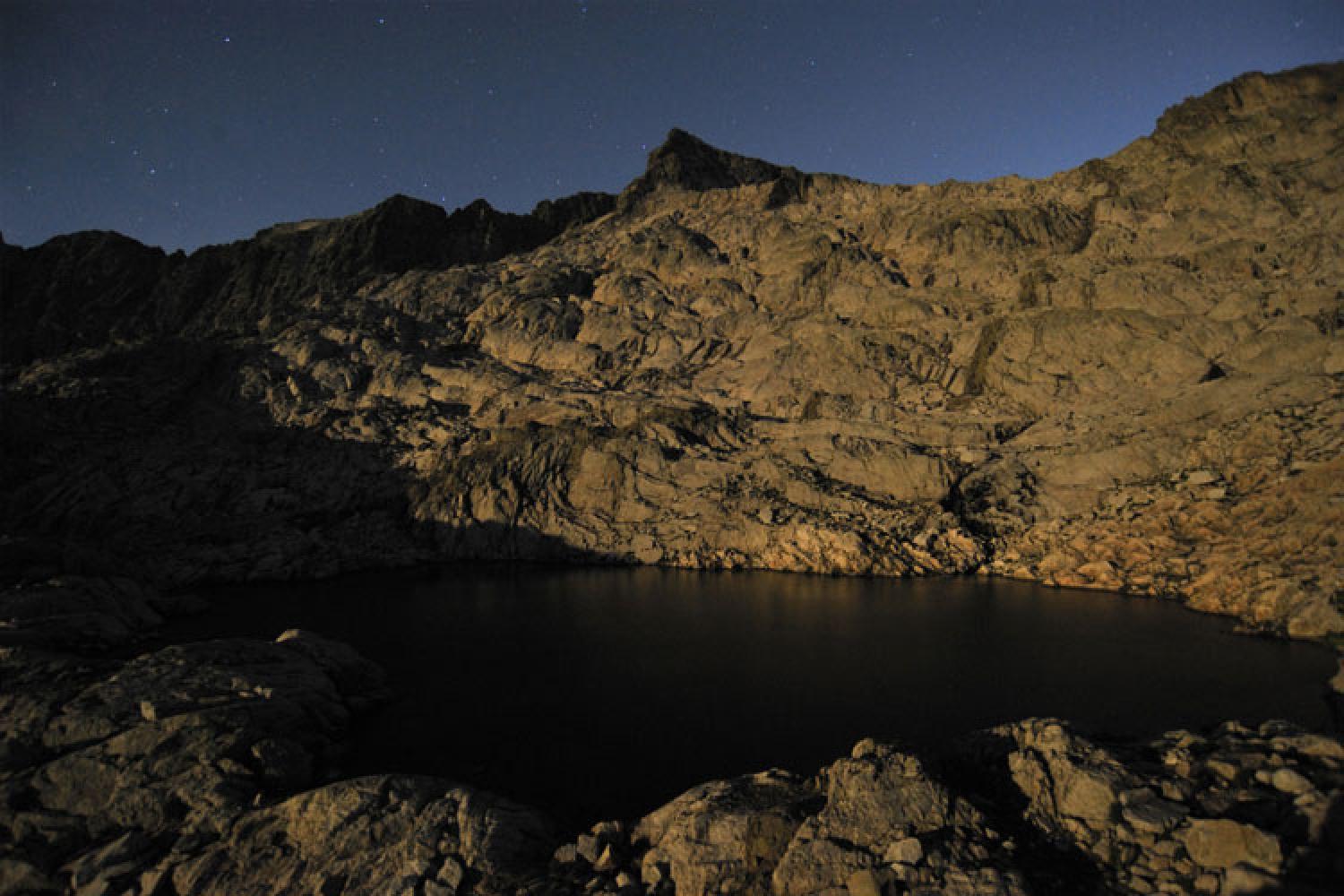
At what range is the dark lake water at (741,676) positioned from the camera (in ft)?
64.5

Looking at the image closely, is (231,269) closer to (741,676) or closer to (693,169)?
(693,169)

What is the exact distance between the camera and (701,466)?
210 feet

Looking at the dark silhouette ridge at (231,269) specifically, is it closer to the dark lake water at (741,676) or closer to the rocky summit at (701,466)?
the rocky summit at (701,466)

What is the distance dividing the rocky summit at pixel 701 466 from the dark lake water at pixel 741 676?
132 inches

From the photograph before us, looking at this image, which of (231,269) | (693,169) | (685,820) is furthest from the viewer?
(693,169)

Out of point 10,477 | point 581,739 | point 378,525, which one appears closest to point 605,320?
point 378,525

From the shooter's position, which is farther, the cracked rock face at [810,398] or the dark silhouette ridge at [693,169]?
the dark silhouette ridge at [693,169]

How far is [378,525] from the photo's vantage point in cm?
6431

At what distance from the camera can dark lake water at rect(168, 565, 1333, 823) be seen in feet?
64.5

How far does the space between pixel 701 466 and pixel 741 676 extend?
38.3 metres

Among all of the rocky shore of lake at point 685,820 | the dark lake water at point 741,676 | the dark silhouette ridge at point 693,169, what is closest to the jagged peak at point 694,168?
the dark silhouette ridge at point 693,169

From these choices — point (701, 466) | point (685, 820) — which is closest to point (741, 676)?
point (685, 820)

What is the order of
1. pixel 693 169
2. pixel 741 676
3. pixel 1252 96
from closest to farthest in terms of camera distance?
1. pixel 741 676
2. pixel 1252 96
3. pixel 693 169

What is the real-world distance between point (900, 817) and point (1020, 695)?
48.8 feet
